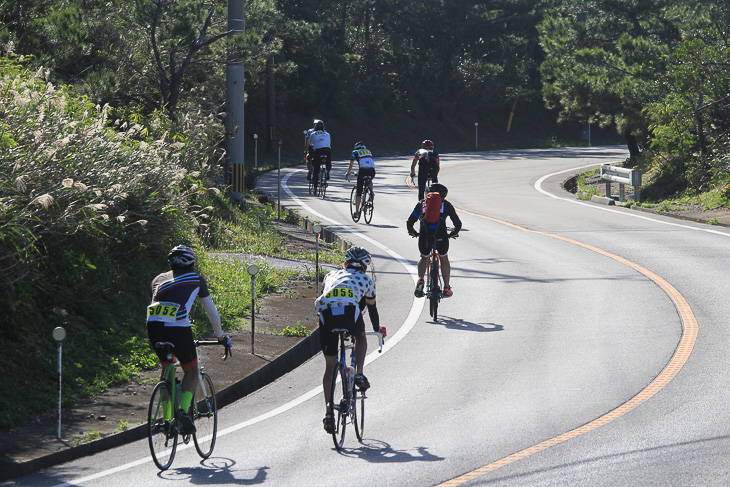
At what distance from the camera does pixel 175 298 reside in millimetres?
7332

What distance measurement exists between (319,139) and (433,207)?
12.4 meters

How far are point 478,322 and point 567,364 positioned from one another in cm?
243

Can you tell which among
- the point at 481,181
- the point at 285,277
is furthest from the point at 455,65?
the point at 285,277

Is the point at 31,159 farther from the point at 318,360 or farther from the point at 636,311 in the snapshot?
the point at 636,311

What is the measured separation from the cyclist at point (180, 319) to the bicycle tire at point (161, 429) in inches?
2.7

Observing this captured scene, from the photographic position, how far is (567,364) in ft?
33.6

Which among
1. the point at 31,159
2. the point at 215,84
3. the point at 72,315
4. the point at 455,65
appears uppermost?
the point at 455,65

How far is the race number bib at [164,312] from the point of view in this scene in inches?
287

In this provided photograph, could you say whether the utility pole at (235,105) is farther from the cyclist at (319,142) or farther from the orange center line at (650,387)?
the orange center line at (650,387)

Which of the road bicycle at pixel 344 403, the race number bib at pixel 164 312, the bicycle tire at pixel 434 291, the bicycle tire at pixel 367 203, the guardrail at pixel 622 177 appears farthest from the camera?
the guardrail at pixel 622 177

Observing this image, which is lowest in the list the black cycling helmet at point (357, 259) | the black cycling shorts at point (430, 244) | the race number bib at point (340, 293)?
the black cycling shorts at point (430, 244)

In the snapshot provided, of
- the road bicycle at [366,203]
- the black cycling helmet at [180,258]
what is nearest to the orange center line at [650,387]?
the black cycling helmet at [180,258]

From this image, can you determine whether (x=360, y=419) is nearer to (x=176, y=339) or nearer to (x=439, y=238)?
(x=176, y=339)

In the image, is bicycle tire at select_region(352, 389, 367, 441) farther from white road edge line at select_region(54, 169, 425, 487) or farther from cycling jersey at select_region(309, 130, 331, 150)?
cycling jersey at select_region(309, 130, 331, 150)
